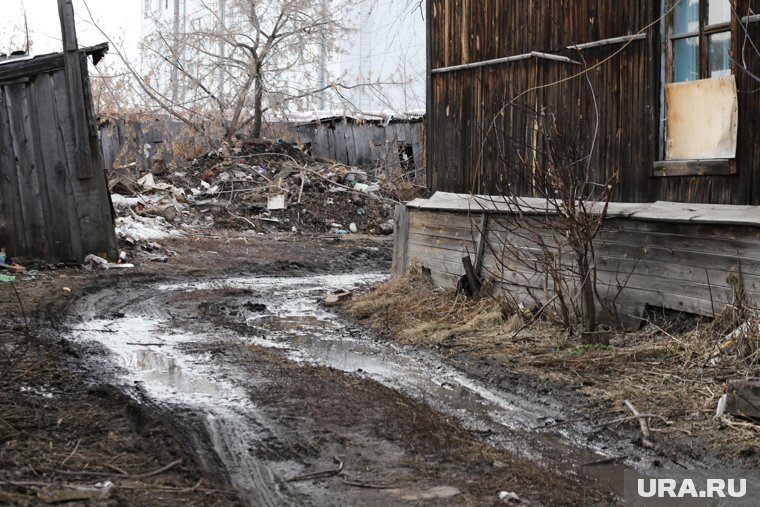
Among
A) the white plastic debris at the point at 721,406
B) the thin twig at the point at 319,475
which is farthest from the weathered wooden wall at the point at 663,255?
the thin twig at the point at 319,475

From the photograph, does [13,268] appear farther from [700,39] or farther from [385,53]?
[385,53]

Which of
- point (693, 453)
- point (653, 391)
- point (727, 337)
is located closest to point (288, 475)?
point (693, 453)

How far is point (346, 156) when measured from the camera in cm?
2761

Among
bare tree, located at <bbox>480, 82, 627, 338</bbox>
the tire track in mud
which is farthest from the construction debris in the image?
the tire track in mud

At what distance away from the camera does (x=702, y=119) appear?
26.6 ft

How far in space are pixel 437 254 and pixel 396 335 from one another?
2.43 m

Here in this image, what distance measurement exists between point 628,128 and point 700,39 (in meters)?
1.14

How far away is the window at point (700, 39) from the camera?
795 centimetres

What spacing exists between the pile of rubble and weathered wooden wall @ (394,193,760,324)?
10594 mm

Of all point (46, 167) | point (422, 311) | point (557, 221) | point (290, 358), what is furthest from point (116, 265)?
point (557, 221)

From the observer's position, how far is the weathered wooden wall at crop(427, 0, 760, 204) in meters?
8.09

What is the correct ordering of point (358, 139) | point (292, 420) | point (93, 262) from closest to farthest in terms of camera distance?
1. point (292, 420)
2. point (93, 262)
3. point (358, 139)

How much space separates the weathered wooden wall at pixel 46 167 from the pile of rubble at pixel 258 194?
5053mm

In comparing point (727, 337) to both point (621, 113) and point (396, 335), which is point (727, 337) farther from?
point (396, 335)
